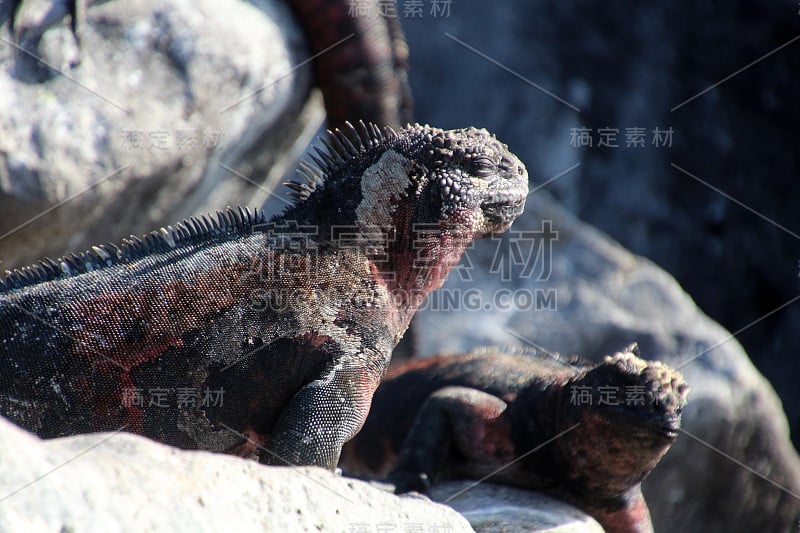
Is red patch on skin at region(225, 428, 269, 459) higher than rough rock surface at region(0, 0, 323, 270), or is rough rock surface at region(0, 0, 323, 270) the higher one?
rough rock surface at region(0, 0, 323, 270)

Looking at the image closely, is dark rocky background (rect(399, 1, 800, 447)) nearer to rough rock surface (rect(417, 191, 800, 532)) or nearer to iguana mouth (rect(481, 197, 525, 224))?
rough rock surface (rect(417, 191, 800, 532))

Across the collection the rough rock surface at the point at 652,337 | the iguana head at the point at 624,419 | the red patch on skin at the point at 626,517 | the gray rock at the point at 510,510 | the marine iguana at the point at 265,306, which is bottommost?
the rough rock surface at the point at 652,337

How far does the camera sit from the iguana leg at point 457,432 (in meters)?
4.09

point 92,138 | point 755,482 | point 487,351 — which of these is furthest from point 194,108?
point 755,482

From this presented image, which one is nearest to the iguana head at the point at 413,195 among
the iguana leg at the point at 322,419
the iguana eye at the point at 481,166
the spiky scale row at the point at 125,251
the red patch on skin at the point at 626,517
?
the iguana eye at the point at 481,166

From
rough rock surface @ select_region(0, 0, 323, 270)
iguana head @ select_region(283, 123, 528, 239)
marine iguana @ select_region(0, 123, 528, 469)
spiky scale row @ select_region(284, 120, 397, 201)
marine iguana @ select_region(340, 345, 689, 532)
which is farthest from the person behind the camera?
rough rock surface @ select_region(0, 0, 323, 270)

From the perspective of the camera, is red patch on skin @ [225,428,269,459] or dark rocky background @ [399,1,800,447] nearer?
red patch on skin @ [225,428,269,459]

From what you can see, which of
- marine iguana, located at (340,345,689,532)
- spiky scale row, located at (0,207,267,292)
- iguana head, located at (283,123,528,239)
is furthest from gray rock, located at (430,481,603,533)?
spiky scale row, located at (0,207,267,292)

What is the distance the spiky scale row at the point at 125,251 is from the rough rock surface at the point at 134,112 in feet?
6.37

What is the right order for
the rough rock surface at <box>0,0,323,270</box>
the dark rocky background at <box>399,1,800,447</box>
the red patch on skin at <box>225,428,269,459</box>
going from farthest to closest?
the dark rocky background at <box>399,1,800,447</box>, the rough rock surface at <box>0,0,323,270</box>, the red patch on skin at <box>225,428,269,459</box>

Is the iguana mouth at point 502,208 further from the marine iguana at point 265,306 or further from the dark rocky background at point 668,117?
the dark rocky background at point 668,117

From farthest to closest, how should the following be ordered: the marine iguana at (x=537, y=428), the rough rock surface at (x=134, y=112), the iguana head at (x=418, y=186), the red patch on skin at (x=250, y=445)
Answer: the rough rock surface at (x=134, y=112) < the marine iguana at (x=537, y=428) < the iguana head at (x=418, y=186) < the red patch on skin at (x=250, y=445)

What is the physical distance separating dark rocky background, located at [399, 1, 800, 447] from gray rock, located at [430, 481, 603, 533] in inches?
206

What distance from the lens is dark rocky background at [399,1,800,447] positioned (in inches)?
347
